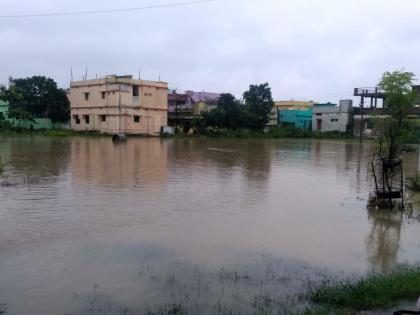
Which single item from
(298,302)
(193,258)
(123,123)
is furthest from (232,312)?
(123,123)

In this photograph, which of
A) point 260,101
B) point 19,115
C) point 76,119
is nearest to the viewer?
point 19,115

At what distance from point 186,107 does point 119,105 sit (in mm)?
13172

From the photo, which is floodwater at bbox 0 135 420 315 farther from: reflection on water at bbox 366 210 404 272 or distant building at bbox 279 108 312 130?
distant building at bbox 279 108 312 130

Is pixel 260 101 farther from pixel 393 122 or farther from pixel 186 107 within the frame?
pixel 393 122

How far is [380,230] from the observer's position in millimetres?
9789

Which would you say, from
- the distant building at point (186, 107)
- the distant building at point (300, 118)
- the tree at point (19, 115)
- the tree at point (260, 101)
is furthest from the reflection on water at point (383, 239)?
the distant building at point (300, 118)

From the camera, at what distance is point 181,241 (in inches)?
331

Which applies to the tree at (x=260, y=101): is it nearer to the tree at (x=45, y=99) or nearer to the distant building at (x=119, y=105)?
the distant building at (x=119, y=105)

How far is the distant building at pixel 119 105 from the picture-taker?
50.1 meters

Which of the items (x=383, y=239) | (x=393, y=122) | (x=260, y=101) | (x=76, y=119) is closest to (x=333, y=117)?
(x=260, y=101)

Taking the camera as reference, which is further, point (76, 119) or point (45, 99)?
point (76, 119)

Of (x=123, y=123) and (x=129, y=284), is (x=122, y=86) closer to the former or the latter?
(x=123, y=123)

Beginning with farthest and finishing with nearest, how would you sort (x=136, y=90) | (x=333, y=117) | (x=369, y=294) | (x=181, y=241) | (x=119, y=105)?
(x=333, y=117), (x=136, y=90), (x=119, y=105), (x=181, y=241), (x=369, y=294)

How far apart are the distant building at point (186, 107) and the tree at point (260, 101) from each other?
4.59 meters
